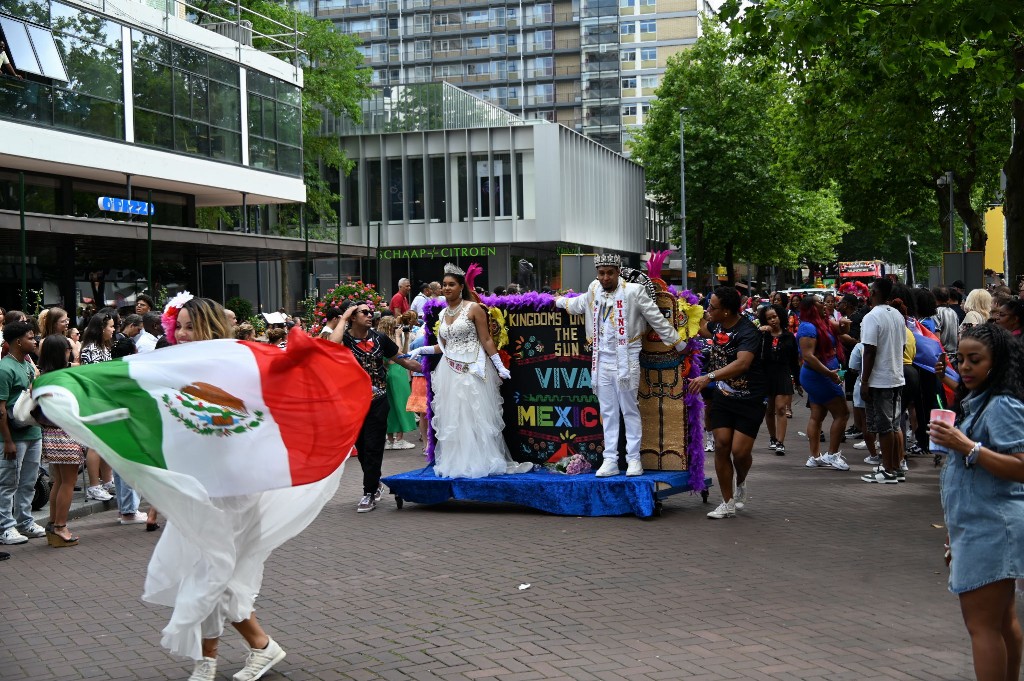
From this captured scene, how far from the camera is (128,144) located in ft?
97.3

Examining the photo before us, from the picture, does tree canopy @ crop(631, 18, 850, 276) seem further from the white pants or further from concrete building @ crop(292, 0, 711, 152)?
the white pants

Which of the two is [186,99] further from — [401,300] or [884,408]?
[884,408]

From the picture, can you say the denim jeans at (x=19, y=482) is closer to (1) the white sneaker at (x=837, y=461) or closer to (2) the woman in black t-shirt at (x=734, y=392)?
(2) the woman in black t-shirt at (x=734, y=392)

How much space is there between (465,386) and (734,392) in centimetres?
253

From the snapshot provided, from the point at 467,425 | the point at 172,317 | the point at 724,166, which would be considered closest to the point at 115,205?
the point at 467,425

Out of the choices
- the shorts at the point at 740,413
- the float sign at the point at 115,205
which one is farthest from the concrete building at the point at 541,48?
the shorts at the point at 740,413

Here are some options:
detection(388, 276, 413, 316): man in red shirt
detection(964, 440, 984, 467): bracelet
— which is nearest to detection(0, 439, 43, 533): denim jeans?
detection(964, 440, 984, 467): bracelet

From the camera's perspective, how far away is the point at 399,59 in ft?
335

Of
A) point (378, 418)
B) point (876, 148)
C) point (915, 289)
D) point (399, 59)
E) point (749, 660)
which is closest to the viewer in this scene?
point (749, 660)

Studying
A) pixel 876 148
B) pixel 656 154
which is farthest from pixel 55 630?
pixel 656 154

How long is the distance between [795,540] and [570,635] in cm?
327

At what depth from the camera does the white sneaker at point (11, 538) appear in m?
9.84

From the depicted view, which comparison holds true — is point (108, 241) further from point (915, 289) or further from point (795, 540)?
point (795, 540)

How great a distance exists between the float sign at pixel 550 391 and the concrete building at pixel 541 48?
279ft
